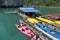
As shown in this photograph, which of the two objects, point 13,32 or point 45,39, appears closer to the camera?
point 45,39

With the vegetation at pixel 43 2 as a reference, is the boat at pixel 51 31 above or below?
above

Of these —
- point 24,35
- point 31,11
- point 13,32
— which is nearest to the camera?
point 24,35

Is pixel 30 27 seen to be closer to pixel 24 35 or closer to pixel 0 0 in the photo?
pixel 24 35

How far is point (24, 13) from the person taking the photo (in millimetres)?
38438

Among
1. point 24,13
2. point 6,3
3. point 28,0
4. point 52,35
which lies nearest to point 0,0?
point 6,3

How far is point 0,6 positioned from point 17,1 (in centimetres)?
770

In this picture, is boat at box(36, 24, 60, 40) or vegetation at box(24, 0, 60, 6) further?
vegetation at box(24, 0, 60, 6)

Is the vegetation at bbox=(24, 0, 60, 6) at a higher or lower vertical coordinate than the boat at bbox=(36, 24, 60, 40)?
lower

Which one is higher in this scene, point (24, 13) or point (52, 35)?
point (52, 35)

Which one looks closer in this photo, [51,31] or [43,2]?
[51,31]

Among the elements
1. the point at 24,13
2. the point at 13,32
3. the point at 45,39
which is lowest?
the point at 24,13

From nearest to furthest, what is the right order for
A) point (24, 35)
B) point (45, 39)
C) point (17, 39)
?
point (45, 39), point (17, 39), point (24, 35)

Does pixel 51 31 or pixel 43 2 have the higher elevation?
pixel 51 31

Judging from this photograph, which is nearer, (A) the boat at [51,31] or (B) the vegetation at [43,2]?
(A) the boat at [51,31]
